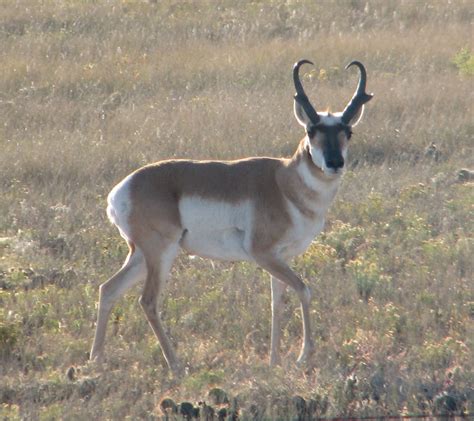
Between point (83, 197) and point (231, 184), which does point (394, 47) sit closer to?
point (83, 197)

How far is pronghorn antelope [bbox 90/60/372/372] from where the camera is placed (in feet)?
25.7

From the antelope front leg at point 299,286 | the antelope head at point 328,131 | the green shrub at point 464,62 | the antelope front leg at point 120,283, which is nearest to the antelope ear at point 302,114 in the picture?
the antelope head at point 328,131

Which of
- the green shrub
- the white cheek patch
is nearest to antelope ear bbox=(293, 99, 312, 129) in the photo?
the white cheek patch

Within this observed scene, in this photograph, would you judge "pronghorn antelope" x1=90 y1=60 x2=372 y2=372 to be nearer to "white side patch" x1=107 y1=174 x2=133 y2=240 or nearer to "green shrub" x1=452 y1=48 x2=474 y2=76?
"white side patch" x1=107 y1=174 x2=133 y2=240

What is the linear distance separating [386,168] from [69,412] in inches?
285

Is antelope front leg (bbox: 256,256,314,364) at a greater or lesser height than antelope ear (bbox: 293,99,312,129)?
lesser

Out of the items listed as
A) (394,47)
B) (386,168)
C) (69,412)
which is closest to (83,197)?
(386,168)

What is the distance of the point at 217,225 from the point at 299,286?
75cm

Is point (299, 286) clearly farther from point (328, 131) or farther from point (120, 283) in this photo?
point (120, 283)

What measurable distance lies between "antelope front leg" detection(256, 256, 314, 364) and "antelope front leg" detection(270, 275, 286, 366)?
0.19m

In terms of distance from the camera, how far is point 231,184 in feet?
26.3

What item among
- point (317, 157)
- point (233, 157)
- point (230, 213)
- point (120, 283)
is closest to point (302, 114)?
point (317, 157)

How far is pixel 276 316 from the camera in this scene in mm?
8039

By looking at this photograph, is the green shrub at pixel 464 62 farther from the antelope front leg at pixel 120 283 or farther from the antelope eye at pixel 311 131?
the antelope front leg at pixel 120 283
